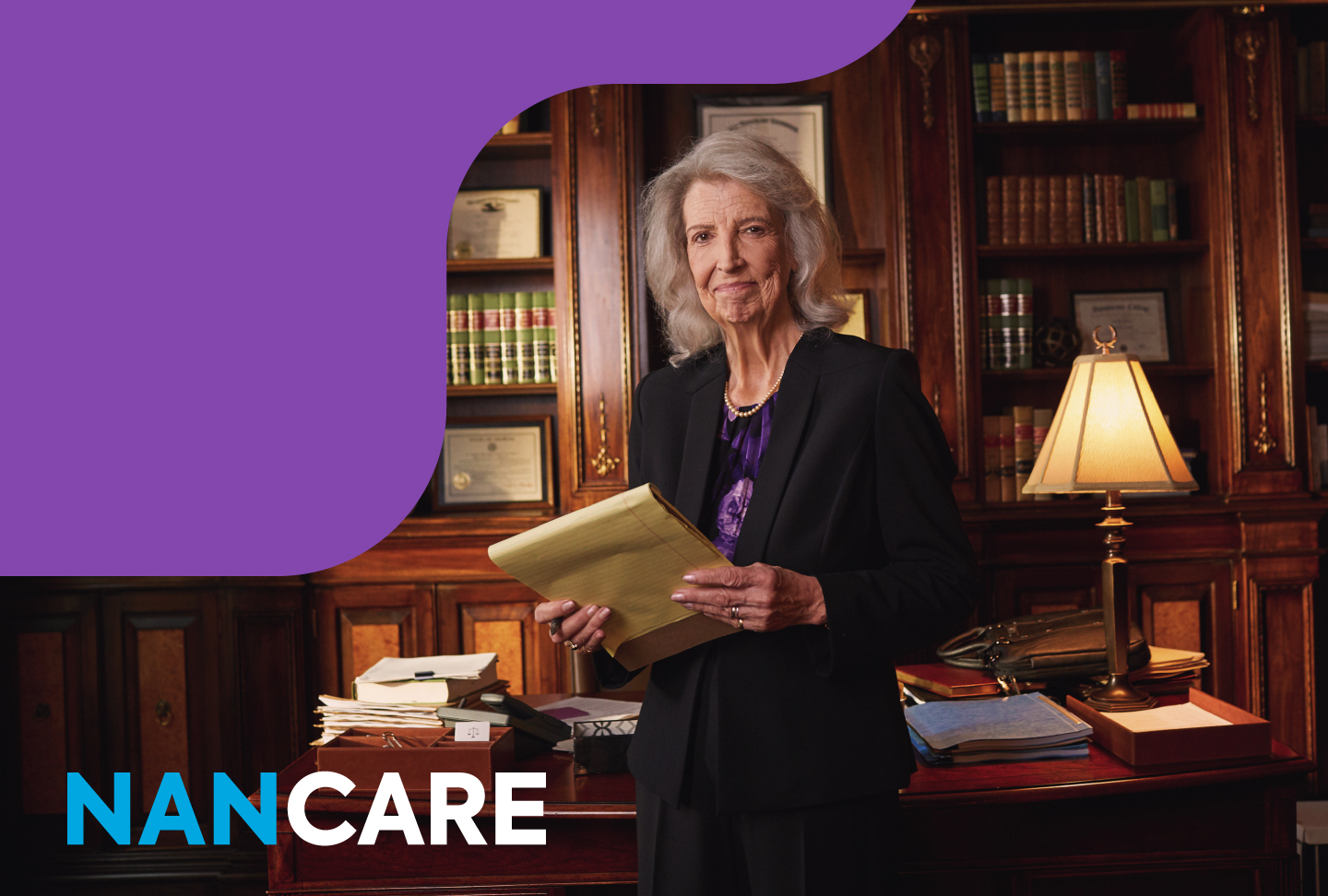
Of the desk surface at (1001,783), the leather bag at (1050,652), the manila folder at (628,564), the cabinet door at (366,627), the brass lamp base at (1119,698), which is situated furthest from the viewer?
the cabinet door at (366,627)

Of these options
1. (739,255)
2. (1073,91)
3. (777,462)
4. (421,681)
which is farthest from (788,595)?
(1073,91)

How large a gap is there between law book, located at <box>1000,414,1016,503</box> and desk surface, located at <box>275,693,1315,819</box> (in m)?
1.84

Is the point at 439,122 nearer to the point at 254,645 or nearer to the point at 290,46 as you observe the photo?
the point at 290,46

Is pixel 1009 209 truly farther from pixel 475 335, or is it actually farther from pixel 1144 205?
pixel 475 335

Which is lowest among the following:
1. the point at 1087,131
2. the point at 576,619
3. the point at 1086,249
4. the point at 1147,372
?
the point at 576,619

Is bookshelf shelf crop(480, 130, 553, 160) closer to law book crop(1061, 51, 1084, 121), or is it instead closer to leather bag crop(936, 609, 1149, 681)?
law book crop(1061, 51, 1084, 121)

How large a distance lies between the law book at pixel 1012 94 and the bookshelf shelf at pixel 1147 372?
85 cm

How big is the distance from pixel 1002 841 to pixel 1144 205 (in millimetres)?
2656

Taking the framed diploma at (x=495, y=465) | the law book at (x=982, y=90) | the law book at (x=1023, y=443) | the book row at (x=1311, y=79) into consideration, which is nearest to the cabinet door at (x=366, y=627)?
the framed diploma at (x=495, y=465)

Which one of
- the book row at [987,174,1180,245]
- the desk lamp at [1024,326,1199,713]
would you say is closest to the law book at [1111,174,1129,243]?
the book row at [987,174,1180,245]

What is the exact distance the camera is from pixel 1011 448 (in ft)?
11.2

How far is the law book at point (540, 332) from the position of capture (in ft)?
11.3

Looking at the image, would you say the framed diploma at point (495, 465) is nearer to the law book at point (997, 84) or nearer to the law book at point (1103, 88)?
the law book at point (997, 84)

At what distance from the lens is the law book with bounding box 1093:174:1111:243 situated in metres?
3.39
